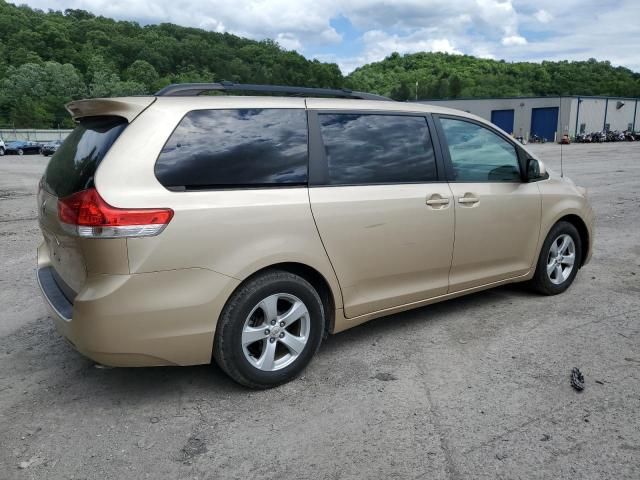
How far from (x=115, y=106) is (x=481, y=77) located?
405 ft

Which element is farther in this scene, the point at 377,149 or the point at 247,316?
the point at 377,149

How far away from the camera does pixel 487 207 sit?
4191mm

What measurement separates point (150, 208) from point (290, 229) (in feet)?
2.69

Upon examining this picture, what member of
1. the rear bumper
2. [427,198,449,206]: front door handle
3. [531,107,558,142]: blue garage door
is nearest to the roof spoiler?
the rear bumper

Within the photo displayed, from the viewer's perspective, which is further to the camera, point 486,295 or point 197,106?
point 486,295

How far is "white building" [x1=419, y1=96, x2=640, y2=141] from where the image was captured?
61750 mm

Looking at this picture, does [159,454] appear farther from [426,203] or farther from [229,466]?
[426,203]

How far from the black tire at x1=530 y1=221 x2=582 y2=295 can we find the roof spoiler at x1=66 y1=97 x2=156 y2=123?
3.54m

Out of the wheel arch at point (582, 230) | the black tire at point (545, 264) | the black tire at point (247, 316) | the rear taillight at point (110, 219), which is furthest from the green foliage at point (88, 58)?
the rear taillight at point (110, 219)

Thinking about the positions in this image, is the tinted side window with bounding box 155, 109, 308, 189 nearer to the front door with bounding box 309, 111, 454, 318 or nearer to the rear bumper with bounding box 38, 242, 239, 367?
the front door with bounding box 309, 111, 454, 318

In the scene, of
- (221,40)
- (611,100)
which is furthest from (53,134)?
(611,100)

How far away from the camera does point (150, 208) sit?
109 inches

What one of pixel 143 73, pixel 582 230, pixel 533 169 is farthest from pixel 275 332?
pixel 143 73

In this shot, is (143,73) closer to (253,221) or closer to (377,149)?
(377,149)
